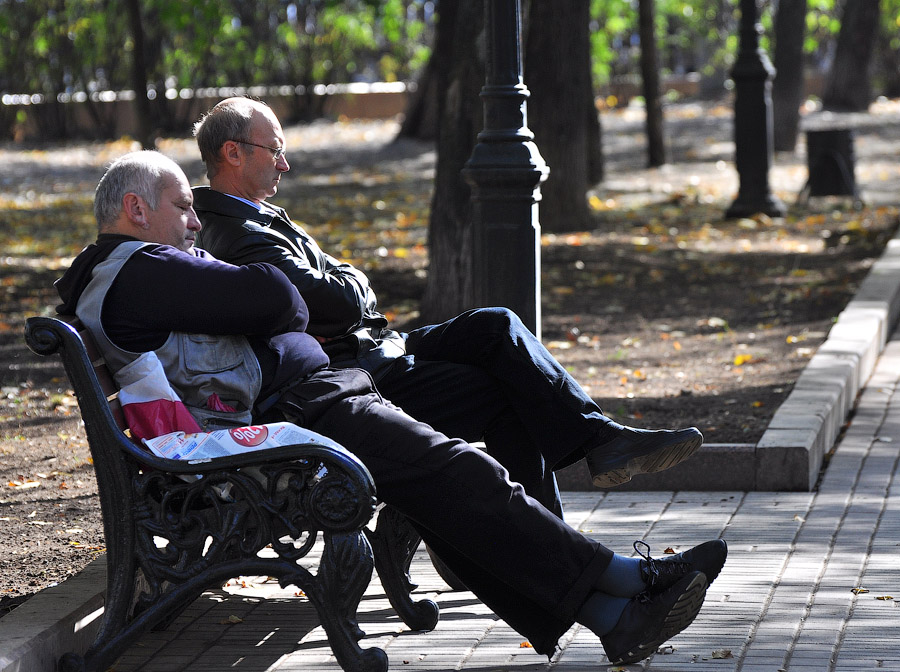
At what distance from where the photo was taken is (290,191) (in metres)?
16.9

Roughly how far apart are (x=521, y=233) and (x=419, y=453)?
172cm

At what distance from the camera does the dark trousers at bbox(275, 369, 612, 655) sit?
335cm

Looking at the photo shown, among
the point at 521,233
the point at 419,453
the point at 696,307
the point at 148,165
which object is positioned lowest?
the point at 696,307

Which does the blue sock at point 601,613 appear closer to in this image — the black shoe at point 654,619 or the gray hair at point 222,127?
the black shoe at point 654,619

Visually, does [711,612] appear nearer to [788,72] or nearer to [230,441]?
[230,441]

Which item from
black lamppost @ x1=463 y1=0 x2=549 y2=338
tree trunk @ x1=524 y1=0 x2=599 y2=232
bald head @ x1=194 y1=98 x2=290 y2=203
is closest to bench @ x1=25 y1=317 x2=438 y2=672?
bald head @ x1=194 y1=98 x2=290 y2=203

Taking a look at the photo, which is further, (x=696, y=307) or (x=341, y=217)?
(x=341, y=217)

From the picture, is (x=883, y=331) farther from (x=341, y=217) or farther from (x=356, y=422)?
(x=341, y=217)

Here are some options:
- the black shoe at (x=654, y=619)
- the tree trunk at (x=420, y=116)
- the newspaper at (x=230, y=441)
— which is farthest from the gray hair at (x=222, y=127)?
the tree trunk at (x=420, y=116)

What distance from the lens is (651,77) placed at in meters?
17.7

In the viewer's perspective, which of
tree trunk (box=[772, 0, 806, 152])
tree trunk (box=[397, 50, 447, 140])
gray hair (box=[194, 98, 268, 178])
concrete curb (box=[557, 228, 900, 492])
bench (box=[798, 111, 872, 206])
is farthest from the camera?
tree trunk (box=[397, 50, 447, 140])

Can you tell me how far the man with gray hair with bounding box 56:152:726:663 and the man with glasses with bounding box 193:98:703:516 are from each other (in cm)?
35

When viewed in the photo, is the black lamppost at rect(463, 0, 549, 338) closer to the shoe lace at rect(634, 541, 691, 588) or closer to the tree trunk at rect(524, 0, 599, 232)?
the shoe lace at rect(634, 541, 691, 588)

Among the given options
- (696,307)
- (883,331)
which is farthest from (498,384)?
Answer: (696,307)
